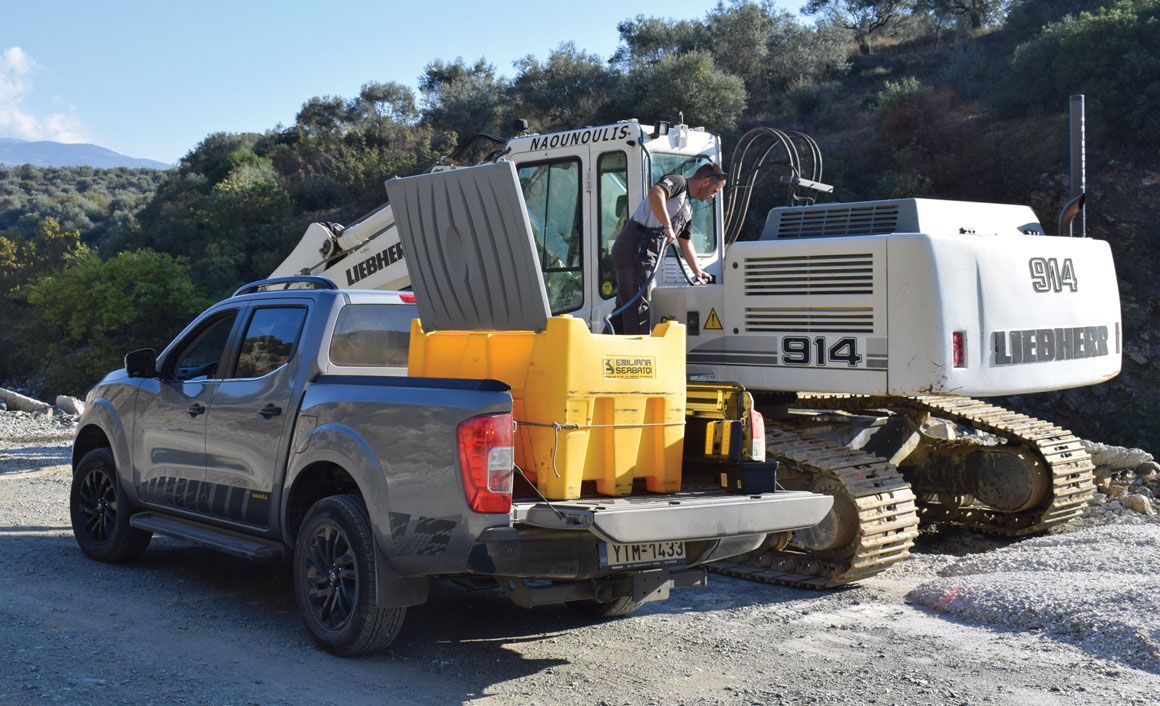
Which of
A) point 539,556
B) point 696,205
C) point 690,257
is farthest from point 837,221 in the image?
point 539,556

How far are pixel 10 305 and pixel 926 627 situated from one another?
131ft

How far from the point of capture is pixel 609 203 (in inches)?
363

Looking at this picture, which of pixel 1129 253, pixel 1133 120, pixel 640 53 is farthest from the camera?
pixel 640 53

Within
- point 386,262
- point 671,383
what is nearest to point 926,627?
point 671,383

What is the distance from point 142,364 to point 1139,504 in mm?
8600

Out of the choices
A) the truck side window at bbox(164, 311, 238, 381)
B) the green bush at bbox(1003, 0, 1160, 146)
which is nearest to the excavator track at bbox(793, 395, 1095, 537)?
the truck side window at bbox(164, 311, 238, 381)

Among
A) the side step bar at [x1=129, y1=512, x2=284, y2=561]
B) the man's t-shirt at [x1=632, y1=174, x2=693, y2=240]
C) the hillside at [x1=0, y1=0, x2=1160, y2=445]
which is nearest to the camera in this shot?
the side step bar at [x1=129, y1=512, x2=284, y2=561]

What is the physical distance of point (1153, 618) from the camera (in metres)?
6.52

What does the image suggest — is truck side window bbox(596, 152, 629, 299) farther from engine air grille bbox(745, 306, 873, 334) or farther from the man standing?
engine air grille bbox(745, 306, 873, 334)

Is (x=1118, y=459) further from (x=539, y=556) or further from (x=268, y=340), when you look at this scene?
(x=268, y=340)

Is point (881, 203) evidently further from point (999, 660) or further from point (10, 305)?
point (10, 305)

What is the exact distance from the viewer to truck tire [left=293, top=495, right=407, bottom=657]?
578cm

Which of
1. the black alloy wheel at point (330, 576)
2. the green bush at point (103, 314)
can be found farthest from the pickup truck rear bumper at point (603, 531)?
the green bush at point (103, 314)

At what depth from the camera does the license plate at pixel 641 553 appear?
17.8 ft
